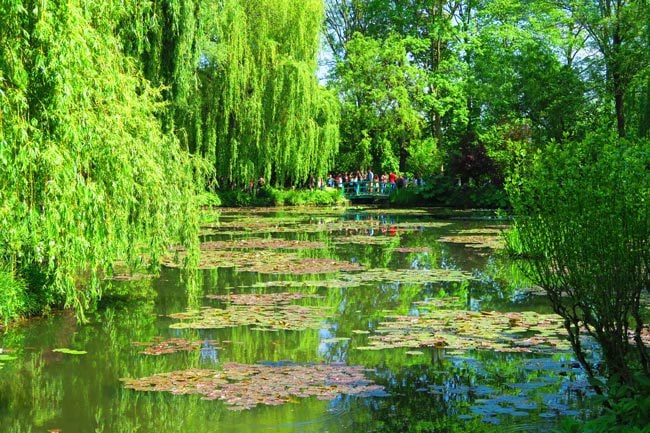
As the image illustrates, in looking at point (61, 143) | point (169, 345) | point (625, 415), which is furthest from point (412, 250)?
point (625, 415)

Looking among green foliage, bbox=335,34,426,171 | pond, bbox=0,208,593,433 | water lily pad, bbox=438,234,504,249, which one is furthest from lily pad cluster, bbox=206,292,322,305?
green foliage, bbox=335,34,426,171

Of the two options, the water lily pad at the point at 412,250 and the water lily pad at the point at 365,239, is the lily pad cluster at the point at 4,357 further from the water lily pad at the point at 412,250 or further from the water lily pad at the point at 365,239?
the water lily pad at the point at 365,239

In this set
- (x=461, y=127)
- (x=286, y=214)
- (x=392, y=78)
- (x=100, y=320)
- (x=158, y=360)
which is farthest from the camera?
(x=461, y=127)

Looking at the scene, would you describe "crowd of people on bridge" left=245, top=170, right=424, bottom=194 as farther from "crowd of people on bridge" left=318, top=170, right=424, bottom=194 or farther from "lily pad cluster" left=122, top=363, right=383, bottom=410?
"lily pad cluster" left=122, top=363, right=383, bottom=410

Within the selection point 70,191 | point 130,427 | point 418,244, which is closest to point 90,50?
point 70,191

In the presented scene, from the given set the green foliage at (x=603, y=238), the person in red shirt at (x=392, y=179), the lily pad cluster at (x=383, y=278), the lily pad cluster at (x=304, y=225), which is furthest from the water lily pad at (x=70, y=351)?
the person in red shirt at (x=392, y=179)

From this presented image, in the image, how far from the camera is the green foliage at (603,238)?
5.25 m

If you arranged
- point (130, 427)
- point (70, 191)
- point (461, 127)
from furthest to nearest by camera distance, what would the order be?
point (461, 127) < point (70, 191) < point (130, 427)

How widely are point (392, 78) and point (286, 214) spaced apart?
14.6m

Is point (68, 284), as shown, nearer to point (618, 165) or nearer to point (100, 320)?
point (100, 320)

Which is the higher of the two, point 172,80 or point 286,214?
point 172,80

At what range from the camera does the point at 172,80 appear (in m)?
14.2

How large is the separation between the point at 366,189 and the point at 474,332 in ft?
115

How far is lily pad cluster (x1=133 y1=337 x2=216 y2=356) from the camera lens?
815 cm
